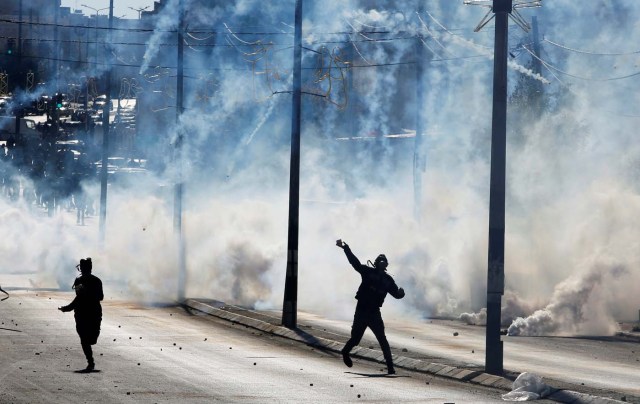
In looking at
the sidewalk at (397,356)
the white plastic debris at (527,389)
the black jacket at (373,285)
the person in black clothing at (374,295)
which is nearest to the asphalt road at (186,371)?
the white plastic debris at (527,389)

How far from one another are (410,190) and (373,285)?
40.1 meters

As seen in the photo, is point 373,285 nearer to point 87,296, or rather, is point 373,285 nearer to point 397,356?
point 397,356

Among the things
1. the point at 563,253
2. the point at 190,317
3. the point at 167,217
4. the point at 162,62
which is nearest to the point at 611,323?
the point at 563,253

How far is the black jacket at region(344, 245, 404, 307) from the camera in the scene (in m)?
21.1

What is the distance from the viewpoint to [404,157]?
7388cm

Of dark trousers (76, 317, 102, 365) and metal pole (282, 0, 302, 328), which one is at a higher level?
metal pole (282, 0, 302, 328)

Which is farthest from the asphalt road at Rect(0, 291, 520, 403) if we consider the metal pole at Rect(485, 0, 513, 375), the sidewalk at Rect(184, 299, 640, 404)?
the metal pole at Rect(485, 0, 513, 375)

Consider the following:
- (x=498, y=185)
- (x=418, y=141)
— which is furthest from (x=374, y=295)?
(x=418, y=141)

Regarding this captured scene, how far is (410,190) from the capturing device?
61.1 metres

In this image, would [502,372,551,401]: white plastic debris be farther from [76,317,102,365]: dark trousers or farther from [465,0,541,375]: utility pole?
[76,317,102,365]: dark trousers

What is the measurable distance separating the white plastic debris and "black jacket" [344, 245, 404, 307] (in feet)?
9.46

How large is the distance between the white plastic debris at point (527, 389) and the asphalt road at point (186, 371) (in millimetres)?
231

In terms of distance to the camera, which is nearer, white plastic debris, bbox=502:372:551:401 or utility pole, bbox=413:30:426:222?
white plastic debris, bbox=502:372:551:401

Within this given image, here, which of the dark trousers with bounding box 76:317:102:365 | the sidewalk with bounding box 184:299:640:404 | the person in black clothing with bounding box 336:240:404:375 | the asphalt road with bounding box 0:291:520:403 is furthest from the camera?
the person in black clothing with bounding box 336:240:404:375
